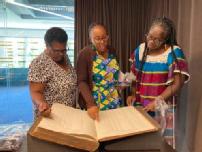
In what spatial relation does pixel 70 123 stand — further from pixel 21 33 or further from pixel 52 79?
pixel 21 33

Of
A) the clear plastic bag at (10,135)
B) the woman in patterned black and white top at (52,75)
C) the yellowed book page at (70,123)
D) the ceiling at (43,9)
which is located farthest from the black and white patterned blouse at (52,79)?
the ceiling at (43,9)

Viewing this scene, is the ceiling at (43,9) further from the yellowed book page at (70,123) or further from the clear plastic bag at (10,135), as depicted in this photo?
the yellowed book page at (70,123)

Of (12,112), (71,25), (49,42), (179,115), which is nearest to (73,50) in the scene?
(71,25)

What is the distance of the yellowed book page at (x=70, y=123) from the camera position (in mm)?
710

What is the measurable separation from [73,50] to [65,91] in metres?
1.91

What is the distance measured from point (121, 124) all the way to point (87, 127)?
109 mm

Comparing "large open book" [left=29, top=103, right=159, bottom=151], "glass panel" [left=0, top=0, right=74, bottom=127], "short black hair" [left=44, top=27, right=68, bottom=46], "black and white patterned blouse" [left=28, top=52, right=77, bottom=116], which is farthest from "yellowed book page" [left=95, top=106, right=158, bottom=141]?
"glass panel" [left=0, top=0, right=74, bottom=127]

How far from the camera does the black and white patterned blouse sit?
1.17 meters

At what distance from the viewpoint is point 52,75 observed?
1.20m

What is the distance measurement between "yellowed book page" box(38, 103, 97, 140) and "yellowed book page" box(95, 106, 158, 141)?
0.03m

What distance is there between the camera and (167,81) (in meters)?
1.25


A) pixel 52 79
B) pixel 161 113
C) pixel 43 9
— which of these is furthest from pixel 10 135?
pixel 161 113

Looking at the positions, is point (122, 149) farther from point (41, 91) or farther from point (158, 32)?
point (158, 32)

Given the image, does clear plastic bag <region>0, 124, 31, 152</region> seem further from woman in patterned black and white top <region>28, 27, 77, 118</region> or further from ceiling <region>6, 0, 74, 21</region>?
woman in patterned black and white top <region>28, 27, 77, 118</region>
